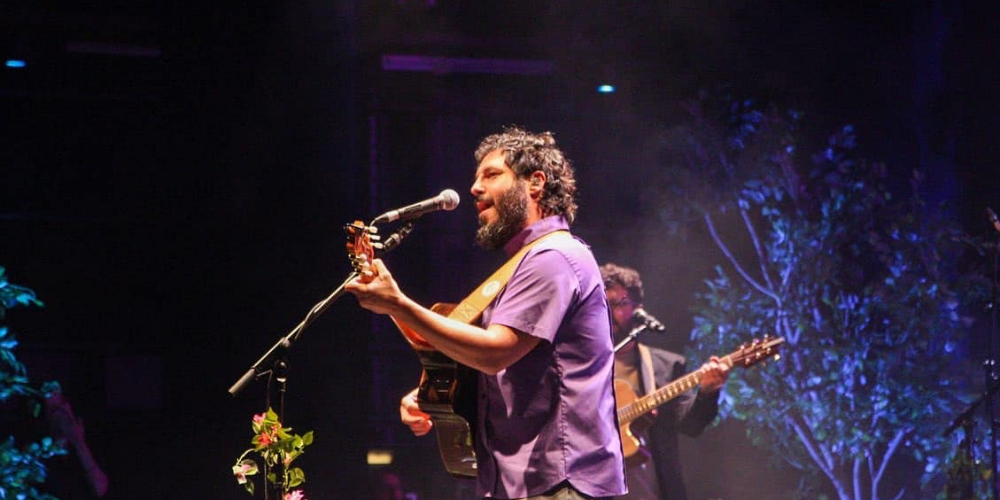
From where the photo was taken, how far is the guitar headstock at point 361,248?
2299 mm

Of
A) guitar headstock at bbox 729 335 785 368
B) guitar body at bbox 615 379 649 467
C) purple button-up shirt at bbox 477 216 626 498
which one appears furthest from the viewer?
guitar headstock at bbox 729 335 785 368

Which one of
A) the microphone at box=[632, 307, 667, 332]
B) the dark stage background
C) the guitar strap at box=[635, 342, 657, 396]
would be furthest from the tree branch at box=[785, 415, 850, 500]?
the microphone at box=[632, 307, 667, 332]

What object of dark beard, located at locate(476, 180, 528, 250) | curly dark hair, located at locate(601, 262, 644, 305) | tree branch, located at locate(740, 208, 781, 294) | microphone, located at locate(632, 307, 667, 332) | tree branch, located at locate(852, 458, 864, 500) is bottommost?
tree branch, located at locate(852, 458, 864, 500)

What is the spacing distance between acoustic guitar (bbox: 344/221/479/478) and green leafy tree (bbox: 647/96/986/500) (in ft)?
15.9

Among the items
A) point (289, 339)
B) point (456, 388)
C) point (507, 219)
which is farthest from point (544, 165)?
point (289, 339)

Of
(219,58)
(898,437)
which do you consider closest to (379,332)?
(219,58)

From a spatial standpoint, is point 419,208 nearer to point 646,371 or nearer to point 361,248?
point 361,248

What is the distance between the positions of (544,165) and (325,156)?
9.04 feet

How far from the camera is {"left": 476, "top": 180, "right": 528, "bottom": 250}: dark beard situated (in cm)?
276

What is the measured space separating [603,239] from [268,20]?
3.46 metres

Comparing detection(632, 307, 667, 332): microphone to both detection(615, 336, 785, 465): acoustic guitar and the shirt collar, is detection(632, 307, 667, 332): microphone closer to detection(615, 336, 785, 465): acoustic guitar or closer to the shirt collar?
detection(615, 336, 785, 465): acoustic guitar

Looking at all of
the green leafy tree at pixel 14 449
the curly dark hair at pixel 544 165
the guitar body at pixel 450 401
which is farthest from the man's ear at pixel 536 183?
the green leafy tree at pixel 14 449

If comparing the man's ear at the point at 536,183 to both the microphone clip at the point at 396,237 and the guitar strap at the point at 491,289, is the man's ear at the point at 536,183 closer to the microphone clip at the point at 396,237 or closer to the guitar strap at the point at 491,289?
the guitar strap at the point at 491,289

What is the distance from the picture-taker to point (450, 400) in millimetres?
2662
